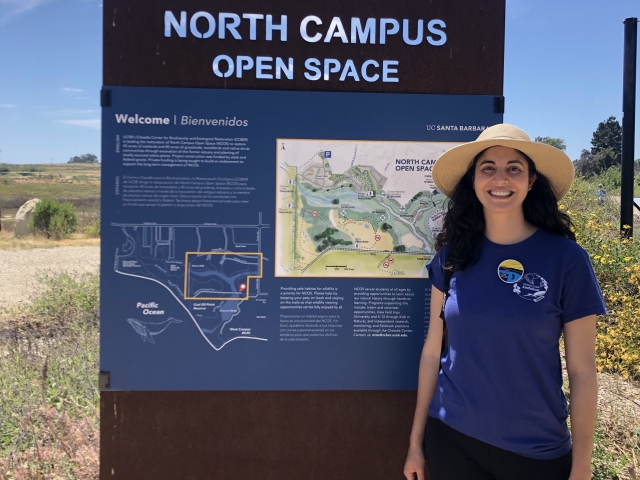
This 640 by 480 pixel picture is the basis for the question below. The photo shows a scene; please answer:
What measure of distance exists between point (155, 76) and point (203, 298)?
3.61 feet

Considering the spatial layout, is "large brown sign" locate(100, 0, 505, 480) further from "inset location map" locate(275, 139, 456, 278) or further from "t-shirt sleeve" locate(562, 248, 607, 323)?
"t-shirt sleeve" locate(562, 248, 607, 323)

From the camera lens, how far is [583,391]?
1.92m

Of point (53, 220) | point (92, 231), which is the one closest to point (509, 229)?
point (92, 231)

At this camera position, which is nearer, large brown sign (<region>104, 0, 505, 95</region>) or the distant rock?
large brown sign (<region>104, 0, 505, 95</region>)

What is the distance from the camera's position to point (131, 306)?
2.66m

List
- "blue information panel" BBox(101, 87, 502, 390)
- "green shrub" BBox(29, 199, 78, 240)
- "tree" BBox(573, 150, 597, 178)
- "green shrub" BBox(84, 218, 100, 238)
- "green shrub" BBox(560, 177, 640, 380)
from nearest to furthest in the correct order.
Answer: "blue information panel" BBox(101, 87, 502, 390) → "green shrub" BBox(560, 177, 640, 380) → "green shrub" BBox(29, 199, 78, 240) → "green shrub" BBox(84, 218, 100, 238) → "tree" BBox(573, 150, 597, 178)

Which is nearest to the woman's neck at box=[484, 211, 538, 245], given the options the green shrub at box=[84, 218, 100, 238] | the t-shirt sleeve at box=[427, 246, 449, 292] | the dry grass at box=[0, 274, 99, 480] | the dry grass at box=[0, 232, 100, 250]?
the t-shirt sleeve at box=[427, 246, 449, 292]

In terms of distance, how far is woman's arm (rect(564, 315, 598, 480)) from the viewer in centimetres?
190

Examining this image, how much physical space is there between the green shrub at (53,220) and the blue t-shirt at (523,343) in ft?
67.3

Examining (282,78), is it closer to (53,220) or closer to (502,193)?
(502,193)

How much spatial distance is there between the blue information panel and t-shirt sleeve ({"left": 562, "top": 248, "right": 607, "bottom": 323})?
913mm

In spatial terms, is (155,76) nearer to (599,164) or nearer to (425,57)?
(425,57)

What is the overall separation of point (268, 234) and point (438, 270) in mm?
870

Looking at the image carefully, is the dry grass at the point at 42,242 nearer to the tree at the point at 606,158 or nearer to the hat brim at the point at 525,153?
the hat brim at the point at 525,153
